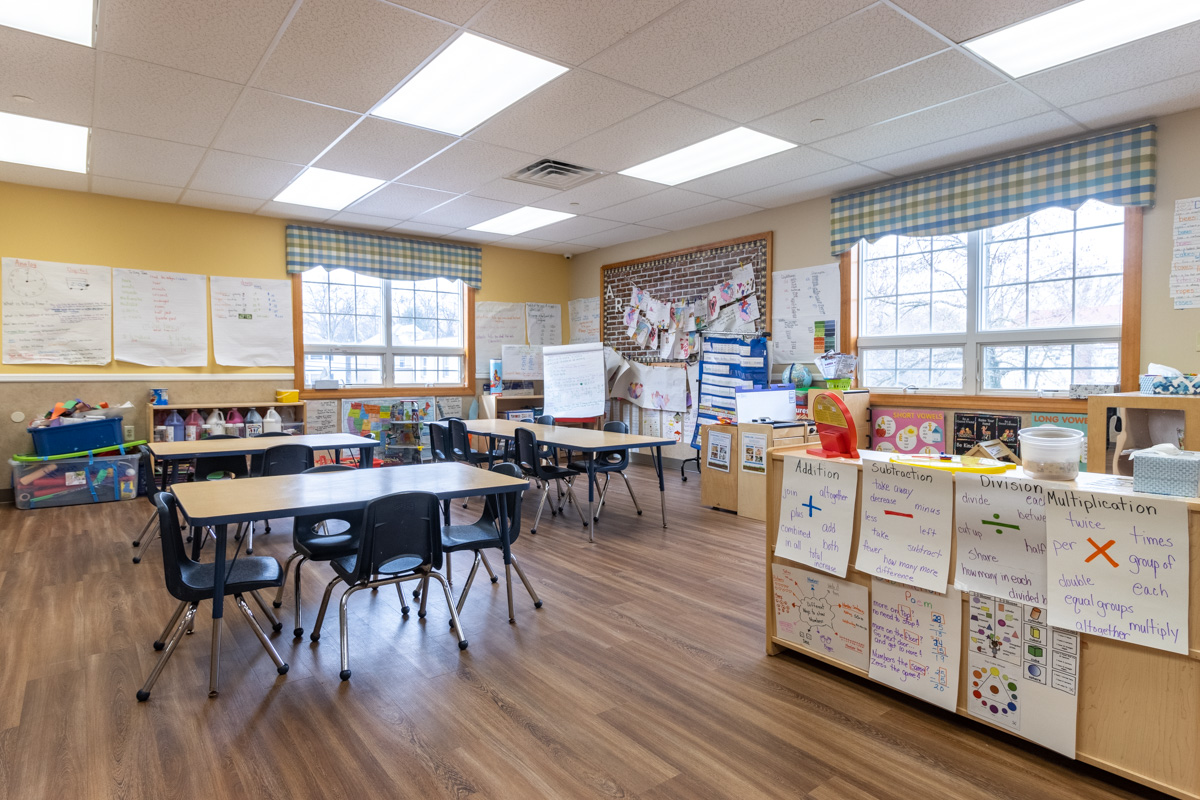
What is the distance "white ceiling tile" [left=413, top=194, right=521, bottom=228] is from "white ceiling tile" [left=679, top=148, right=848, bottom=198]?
1.85 m

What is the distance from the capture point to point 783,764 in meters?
2.06

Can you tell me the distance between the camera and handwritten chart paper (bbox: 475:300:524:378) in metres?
8.49

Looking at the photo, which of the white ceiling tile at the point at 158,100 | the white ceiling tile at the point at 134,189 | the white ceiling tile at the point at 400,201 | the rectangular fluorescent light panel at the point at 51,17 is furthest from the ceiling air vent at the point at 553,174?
the white ceiling tile at the point at 134,189

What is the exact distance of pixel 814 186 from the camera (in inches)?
230

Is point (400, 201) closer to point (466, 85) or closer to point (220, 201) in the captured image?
point (220, 201)

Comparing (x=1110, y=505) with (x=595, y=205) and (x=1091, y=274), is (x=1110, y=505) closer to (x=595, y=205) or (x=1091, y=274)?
(x=1091, y=274)

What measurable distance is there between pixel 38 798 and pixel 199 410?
5452 mm

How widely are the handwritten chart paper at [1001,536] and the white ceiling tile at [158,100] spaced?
420cm

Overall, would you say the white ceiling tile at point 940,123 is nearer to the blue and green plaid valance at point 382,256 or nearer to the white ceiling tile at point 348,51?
the white ceiling tile at point 348,51

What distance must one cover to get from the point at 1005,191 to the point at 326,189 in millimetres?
5525

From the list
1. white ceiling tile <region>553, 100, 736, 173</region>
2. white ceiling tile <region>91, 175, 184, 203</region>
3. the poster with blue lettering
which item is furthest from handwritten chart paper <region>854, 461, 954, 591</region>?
white ceiling tile <region>91, 175, 184, 203</region>

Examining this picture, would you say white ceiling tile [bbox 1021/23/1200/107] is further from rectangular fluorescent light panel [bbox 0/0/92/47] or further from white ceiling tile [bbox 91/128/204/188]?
white ceiling tile [bbox 91/128/204/188]

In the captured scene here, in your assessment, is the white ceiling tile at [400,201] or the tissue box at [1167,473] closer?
the tissue box at [1167,473]

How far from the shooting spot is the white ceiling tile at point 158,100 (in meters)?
3.63
